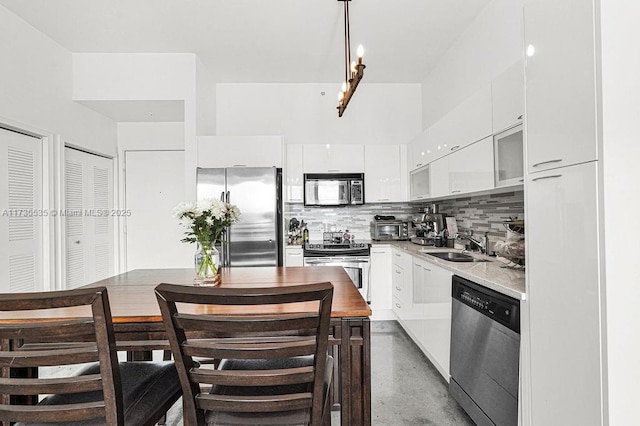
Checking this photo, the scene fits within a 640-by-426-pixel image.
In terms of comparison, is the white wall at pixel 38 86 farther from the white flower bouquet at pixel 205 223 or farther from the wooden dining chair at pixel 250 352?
the wooden dining chair at pixel 250 352

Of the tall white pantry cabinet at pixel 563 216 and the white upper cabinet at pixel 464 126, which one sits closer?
the tall white pantry cabinet at pixel 563 216

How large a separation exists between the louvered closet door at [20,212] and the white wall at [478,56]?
3943mm

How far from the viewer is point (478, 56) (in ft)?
10.5

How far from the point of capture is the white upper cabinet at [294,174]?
14.7 ft

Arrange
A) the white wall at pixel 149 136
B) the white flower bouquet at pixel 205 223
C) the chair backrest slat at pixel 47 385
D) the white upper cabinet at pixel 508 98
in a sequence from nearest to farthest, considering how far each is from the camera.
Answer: the chair backrest slat at pixel 47 385 → the white flower bouquet at pixel 205 223 → the white upper cabinet at pixel 508 98 → the white wall at pixel 149 136

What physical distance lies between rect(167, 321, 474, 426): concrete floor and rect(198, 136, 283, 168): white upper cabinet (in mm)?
2239

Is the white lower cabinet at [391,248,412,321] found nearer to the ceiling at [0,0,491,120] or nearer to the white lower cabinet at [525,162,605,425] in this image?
the white lower cabinet at [525,162,605,425]

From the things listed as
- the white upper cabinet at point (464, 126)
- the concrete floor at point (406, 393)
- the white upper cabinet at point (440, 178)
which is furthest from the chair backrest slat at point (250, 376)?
the white upper cabinet at point (440, 178)

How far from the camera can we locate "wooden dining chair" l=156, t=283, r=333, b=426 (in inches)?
38.1

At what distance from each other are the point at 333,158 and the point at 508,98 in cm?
252

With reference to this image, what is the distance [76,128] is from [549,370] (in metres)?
4.50

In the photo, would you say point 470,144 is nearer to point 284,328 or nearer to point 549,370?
point 549,370

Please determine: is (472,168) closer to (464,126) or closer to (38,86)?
(464,126)

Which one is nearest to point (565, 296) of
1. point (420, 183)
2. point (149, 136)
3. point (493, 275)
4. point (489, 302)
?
point (489, 302)
